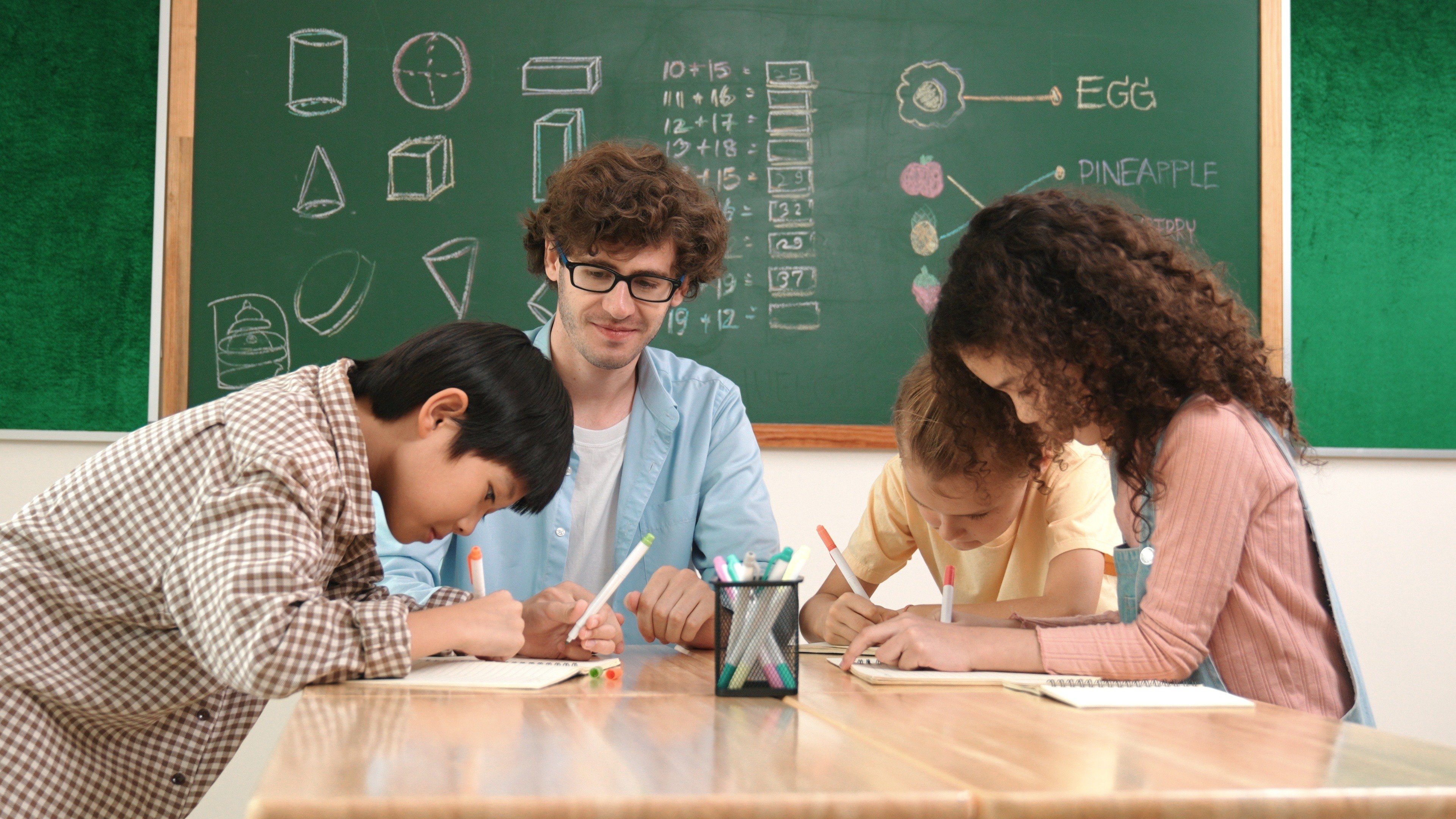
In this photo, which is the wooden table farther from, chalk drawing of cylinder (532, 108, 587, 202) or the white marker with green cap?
chalk drawing of cylinder (532, 108, 587, 202)

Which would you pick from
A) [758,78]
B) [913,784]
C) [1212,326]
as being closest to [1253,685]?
[1212,326]

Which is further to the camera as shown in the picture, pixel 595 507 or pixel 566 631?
pixel 595 507

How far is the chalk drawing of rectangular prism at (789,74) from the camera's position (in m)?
2.63

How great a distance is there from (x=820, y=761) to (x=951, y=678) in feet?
1.54

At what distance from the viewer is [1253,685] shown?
1.18 metres

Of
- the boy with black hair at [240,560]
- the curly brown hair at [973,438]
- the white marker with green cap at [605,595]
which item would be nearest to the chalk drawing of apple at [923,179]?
the curly brown hair at [973,438]

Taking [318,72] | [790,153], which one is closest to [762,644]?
[790,153]

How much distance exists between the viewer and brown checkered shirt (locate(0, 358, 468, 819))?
39.1 inches

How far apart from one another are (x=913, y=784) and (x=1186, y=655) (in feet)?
2.16

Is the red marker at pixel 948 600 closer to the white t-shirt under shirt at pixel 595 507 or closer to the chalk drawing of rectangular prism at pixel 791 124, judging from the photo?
the white t-shirt under shirt at pixel 595 507

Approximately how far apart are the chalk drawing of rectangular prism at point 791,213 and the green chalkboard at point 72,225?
4.81 ft

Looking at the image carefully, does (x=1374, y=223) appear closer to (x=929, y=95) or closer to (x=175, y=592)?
(x=929, y=95)

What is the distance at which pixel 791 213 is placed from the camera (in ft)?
8.62

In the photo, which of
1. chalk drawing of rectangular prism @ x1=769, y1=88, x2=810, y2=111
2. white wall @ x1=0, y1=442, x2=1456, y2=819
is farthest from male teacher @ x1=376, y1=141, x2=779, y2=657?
white wall @ x1=0, y1=442, x2=1456, y2=819
